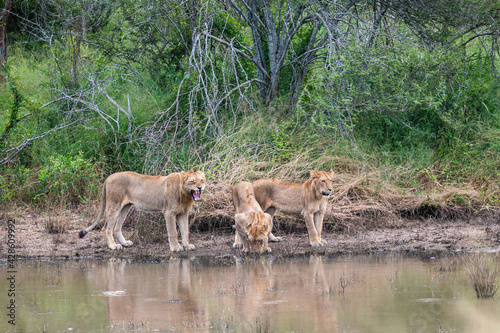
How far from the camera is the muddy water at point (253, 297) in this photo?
18.8 ft

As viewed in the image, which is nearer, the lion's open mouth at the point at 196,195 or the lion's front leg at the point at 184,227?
the lion's open mouth at the point at 196,195

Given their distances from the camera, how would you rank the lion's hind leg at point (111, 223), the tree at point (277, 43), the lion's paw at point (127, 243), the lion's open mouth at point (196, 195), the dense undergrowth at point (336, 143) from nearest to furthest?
the lion's open mouth at point (196, 195) < the lion's hind leg at point (111, 223) < the lion's paw at point (127, 243) < the dense undergrowth at point (336, 143) < the tree at point (277, 43)

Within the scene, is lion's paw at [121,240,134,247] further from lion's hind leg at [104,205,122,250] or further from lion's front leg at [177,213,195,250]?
lion's front leg at [177,213,195,250]

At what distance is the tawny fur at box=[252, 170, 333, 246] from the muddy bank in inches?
14.3

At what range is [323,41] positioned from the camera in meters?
13.8

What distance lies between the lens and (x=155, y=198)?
32.2 feet

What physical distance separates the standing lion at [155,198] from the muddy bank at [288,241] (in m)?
0.30

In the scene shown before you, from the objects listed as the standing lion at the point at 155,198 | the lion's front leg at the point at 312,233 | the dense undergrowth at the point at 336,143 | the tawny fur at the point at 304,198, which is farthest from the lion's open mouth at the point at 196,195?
the lion's front leg at the point at 312,233

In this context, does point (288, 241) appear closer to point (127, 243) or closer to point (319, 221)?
point (319, 221)

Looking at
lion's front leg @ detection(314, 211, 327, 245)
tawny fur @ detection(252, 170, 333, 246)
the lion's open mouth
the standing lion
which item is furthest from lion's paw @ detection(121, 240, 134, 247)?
lion's front leg @ detection(314, 211, 327, 245)

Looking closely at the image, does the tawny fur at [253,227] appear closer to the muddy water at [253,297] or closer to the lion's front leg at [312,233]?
the muddy water at [253,297]

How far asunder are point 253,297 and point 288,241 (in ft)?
11.7

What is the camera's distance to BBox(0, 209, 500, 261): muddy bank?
9.42m

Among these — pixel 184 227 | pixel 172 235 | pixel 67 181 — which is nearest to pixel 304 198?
pixel 184 227
